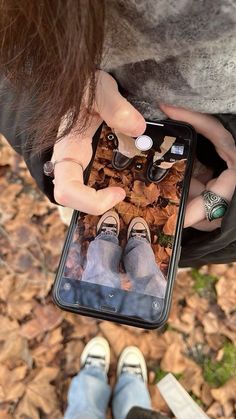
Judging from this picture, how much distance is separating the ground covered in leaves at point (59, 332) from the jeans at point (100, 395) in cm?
6

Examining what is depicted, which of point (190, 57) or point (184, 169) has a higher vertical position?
point (190, 57)

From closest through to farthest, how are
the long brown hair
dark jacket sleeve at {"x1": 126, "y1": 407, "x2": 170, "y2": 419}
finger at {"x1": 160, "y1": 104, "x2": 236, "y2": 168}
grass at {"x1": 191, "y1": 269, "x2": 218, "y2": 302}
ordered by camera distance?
the long brown hair, finger at {"x1": 160, "y1": 104, "x2": 236, "y2": 168}, dark jacket sleeve at {"x1": 126, "y1": 407, "x2": 170, "y2": 419}, grass at {"x1": 191, "y1": 269, "x2": 218, "y2": 302}

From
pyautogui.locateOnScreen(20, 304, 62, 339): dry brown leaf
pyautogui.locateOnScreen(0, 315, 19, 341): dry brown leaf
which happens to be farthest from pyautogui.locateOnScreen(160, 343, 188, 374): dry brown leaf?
pyautogui.locateOnScreen(0, 315, 19, 341): dry brown leaf

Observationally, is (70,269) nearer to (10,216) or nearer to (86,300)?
(86,300)

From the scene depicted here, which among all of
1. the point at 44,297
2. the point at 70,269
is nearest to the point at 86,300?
the point at 70,269

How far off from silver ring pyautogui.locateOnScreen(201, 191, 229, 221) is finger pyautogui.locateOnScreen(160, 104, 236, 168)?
7 cm

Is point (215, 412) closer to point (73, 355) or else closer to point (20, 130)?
point (73, 355)

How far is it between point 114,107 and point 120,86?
8 centimetres

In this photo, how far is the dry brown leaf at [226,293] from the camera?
174cm

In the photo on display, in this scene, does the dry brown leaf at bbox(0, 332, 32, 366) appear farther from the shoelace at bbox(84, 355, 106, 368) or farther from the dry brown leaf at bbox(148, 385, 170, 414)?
the dry brown leaf at bbox(148, 385, 170, 414)

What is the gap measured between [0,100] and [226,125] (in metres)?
0.45

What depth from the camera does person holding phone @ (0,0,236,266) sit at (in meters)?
0.47

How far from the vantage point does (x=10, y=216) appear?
1.80 m

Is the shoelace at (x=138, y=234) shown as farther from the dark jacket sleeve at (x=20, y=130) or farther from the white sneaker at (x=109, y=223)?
the dark jacket sleeve at (x=20, y=130)
